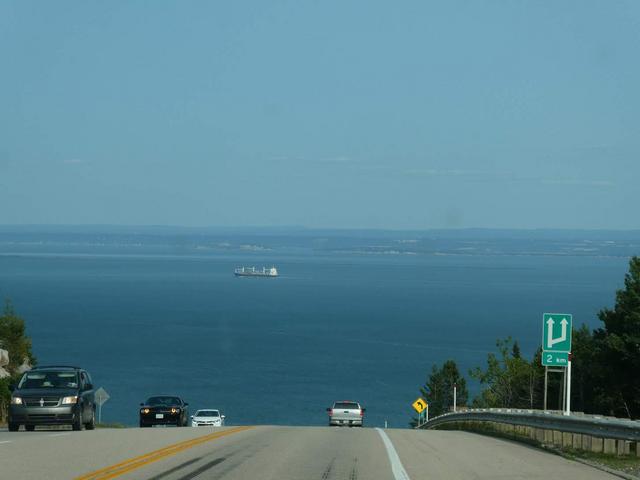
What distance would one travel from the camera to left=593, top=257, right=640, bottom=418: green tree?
5359cm

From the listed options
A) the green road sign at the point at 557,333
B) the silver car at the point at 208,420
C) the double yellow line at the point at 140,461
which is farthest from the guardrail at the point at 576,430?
the silver car at the point at 208,420

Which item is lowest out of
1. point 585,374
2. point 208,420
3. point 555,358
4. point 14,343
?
point 208,420

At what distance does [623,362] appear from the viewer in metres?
54.6

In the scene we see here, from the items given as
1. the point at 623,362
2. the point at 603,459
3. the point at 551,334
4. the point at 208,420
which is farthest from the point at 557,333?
the point at 623,362

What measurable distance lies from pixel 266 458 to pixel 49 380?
9697 millimetres

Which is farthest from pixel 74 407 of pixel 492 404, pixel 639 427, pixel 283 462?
pixel 492 404

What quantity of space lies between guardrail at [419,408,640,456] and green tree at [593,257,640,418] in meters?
25.7

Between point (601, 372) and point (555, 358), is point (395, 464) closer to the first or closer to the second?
point (555, 358)

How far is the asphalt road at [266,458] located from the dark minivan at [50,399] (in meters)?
1.63

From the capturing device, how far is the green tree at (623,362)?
53594mm

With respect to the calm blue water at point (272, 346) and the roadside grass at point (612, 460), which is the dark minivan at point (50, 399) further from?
the calm blue water at point (272, 346)

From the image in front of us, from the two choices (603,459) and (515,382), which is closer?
(603,459)

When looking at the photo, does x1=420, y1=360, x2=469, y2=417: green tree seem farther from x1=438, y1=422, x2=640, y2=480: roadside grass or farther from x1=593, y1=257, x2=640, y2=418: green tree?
x1=438, y1=422, x2=640, y2=480: roadside grass

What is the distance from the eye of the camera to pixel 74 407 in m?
24.2
